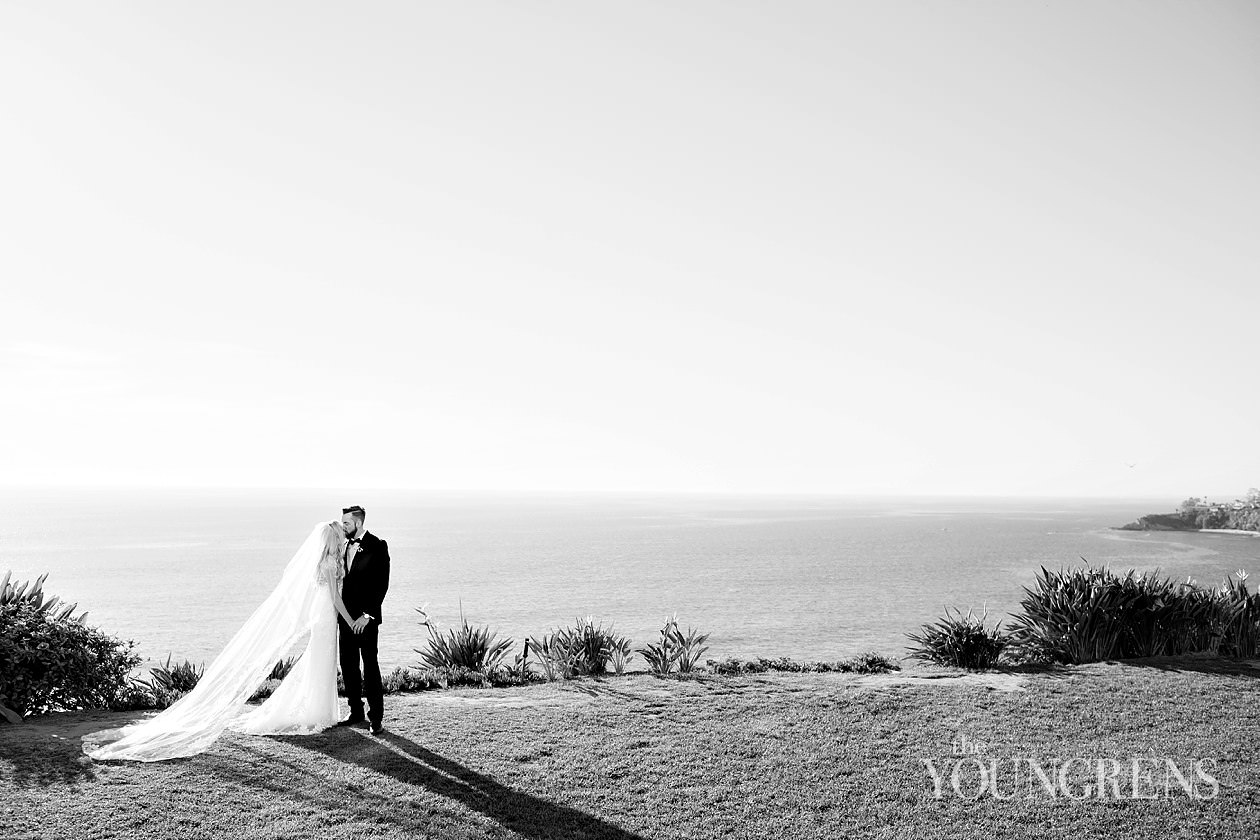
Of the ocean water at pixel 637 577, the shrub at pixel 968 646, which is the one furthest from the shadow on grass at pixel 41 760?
the ocean water at pixel 637 577

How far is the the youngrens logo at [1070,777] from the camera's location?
7270mm

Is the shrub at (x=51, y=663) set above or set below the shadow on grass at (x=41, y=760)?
above

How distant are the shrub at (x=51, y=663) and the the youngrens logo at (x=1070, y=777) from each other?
9.88 m

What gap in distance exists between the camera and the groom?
9.28 m

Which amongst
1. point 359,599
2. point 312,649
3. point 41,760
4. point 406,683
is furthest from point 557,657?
point 41,760

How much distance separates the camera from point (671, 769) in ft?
25.7

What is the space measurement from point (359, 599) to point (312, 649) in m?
0.72

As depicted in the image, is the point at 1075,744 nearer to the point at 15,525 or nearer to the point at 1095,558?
the point at 1095,558

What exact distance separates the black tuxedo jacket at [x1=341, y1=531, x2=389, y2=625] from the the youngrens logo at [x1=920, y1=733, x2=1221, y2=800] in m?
5.83

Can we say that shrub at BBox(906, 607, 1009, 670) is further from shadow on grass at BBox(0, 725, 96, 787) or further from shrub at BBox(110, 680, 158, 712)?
shadow on grass at BBox(0, 725, 96, 787)

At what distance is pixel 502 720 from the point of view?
380 inches

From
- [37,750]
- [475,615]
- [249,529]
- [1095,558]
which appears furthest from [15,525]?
[37,750]

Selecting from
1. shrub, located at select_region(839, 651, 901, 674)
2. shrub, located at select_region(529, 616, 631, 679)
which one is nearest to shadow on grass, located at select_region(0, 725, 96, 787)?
shrub, located at select_region(529, 616, 631, 679)

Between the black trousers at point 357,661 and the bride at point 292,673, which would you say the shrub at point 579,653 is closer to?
the black trousers at point 357,661
